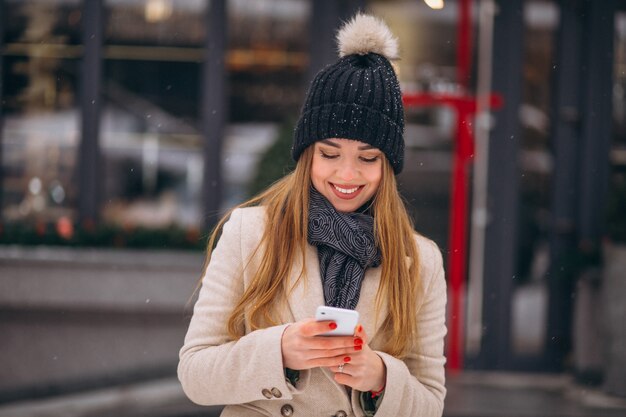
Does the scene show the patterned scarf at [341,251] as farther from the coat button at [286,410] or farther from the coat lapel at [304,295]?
the coat button at [286,410]

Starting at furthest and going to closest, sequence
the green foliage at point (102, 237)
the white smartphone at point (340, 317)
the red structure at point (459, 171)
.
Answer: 1. the red structure at point (459, 171)
2. the green foliage at point (102, 237)
3. the white smartphone at point (340, 317)

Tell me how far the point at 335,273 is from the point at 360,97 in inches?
19.6

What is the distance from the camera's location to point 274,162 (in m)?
5.74

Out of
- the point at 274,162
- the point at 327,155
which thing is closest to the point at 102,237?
the point at 274,162

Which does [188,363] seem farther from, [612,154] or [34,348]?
[612,154]

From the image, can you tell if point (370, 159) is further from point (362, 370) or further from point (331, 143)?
point (362, 370)

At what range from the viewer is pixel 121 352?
20.4ft

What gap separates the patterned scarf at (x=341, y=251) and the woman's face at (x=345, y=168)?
0.05 meters

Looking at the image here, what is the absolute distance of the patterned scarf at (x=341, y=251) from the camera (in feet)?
7.04

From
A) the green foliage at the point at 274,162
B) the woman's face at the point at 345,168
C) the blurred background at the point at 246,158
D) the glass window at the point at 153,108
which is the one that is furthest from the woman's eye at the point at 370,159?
the glass window at the point at 153,108

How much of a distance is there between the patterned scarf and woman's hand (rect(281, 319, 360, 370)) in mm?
214

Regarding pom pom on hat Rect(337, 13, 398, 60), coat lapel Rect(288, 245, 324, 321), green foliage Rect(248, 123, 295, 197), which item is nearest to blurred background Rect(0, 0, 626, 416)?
green foliage Rect(248, 123, 295, 197)

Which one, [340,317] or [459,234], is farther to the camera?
[459,234]

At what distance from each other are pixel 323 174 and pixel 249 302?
1.38 ft
